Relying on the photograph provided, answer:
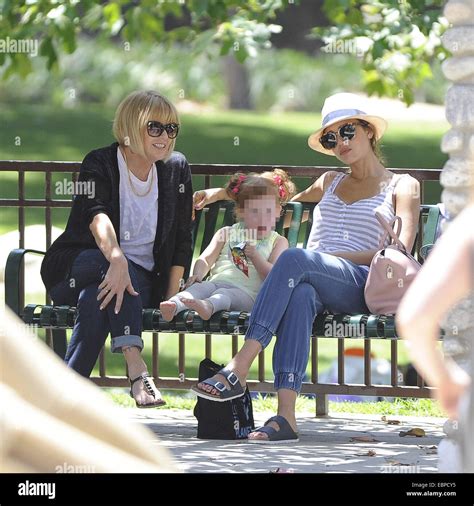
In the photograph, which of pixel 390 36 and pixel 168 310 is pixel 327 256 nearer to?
pixel 168 310

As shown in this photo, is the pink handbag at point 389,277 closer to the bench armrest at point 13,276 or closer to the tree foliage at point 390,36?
the bench armrest at point 13,276

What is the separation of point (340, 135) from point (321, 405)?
4.28 feet

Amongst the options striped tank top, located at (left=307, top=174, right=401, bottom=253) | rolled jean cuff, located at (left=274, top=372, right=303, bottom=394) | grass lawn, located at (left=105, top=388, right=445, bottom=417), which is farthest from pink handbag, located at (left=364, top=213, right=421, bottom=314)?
grass lawn, located at (left=105, top=388, right=445, bottom=417)

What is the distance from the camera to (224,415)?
5480 millimetres

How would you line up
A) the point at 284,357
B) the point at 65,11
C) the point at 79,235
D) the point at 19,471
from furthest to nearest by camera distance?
the point at 65,11 < the point at 79,235 < the point at 284,357 < the point at 19,471

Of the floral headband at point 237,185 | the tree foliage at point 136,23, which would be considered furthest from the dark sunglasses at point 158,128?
the tree foliage at point 136,23

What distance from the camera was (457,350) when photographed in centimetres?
451

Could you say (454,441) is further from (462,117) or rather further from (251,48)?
(251,48)

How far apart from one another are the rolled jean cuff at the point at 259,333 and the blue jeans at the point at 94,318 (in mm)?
444
